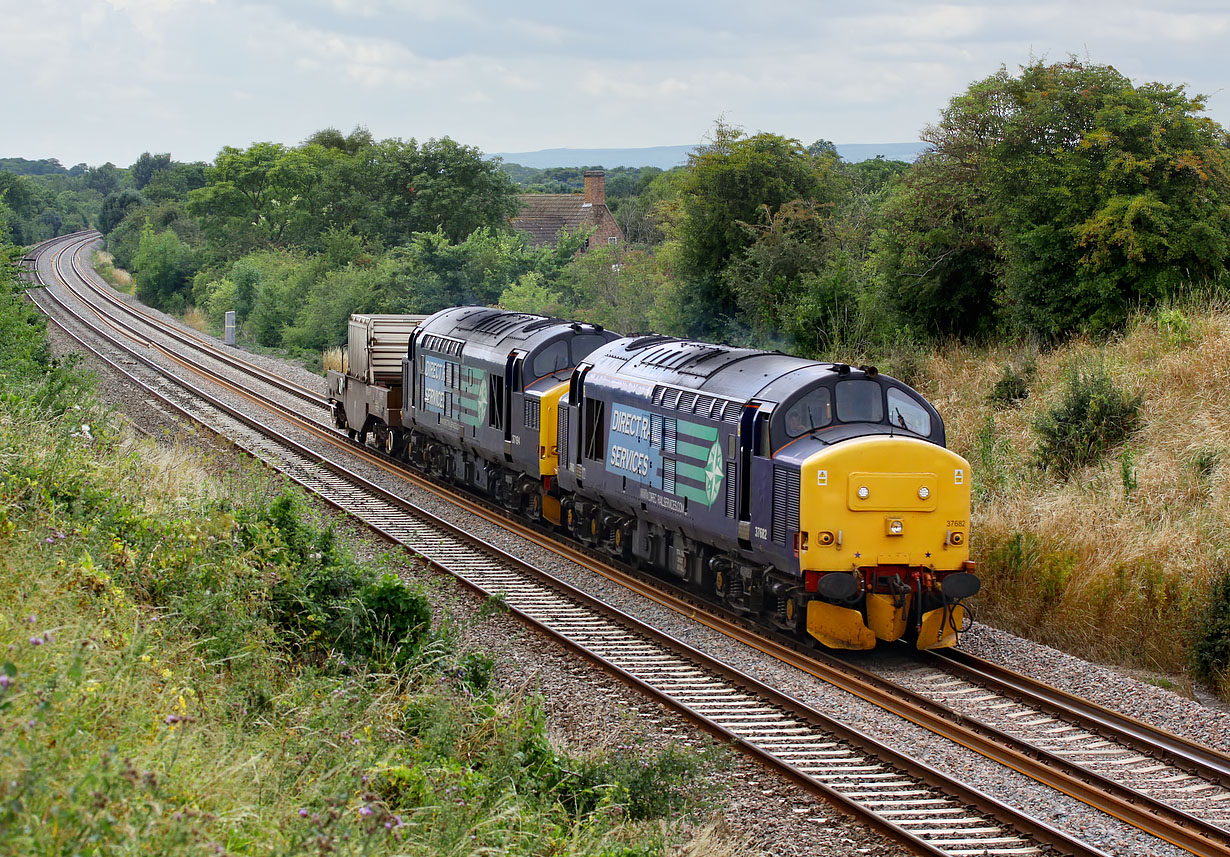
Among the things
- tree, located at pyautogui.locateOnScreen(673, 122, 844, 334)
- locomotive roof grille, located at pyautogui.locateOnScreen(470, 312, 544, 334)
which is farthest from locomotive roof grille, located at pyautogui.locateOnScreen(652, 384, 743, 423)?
tree, located at pyautogui.locateOnScreen(673, 122, 844, 334)

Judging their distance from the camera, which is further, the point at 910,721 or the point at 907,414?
the point at 907,414

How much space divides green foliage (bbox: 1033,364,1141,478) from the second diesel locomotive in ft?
19.8

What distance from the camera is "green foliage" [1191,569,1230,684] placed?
1284 cm

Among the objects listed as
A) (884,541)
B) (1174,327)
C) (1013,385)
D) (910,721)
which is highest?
(1174,327)

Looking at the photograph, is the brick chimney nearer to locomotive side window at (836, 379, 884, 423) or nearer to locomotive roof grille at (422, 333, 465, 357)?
locomotive roof grille at (422, 333, 465, 357)

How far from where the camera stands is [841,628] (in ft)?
42.9

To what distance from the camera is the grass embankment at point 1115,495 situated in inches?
549

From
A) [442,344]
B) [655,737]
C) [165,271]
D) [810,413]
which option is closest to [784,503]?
[810,413]

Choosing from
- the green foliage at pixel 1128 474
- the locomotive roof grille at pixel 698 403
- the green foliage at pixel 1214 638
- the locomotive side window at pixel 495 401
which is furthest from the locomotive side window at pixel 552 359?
the green foliage at pixel 1214 638

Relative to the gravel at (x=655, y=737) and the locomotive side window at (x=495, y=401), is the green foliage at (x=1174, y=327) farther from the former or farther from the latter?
the gravel at (x=655, y=737)

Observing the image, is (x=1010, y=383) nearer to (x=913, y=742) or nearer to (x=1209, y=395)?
(x=1209, y=395)

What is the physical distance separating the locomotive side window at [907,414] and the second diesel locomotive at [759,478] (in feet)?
0.06

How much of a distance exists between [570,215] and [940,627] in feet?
219

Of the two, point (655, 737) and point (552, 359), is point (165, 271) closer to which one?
point (552, 359)
